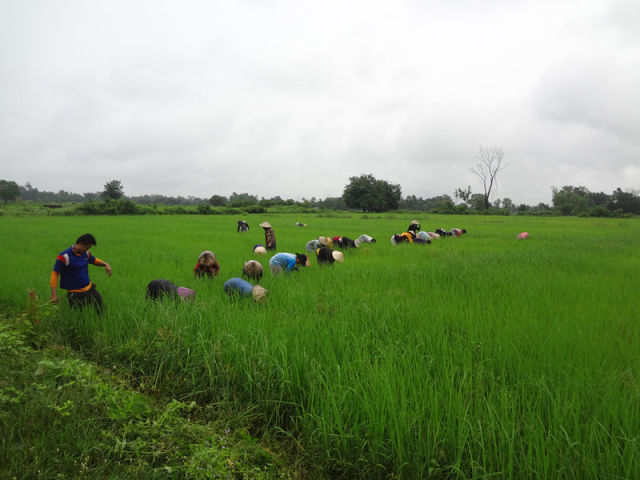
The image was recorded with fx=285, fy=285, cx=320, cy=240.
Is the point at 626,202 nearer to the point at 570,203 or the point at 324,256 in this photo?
the point at 570,203

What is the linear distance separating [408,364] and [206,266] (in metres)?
3.66

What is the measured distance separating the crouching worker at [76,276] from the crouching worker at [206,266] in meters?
1.42

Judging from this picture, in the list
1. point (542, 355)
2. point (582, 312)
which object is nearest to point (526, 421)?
point (542, 355)

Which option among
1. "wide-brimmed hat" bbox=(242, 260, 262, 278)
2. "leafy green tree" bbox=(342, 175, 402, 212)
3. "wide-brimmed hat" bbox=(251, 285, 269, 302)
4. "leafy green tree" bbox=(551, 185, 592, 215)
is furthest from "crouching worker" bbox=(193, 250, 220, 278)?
"leafy green tree" bbox=(551, 185, 592, 215)

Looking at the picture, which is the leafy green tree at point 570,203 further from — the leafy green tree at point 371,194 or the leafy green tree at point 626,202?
the leafy green tree at point 371,194

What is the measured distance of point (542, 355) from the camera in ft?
7.20

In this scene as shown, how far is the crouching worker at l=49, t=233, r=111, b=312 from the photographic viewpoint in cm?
336

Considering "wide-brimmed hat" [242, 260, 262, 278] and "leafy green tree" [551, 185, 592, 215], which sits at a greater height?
"leafy green tree" [551, 185, 592, 215]

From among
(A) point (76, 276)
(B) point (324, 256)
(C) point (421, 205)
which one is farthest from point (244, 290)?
(C) point (421, 205)

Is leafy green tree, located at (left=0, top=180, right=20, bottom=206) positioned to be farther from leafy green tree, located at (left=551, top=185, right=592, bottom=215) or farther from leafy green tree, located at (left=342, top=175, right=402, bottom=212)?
leafy green tree, located at (left=551, top=185, right=592, bottom=215)

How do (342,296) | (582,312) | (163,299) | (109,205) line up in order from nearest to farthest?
(582,312) < (163,299) < (342,296) < (109,205)

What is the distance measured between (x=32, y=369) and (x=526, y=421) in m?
3.42

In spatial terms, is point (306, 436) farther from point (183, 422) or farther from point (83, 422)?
point (83, 422)

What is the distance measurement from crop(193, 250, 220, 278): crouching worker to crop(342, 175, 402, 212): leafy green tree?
4712cm
